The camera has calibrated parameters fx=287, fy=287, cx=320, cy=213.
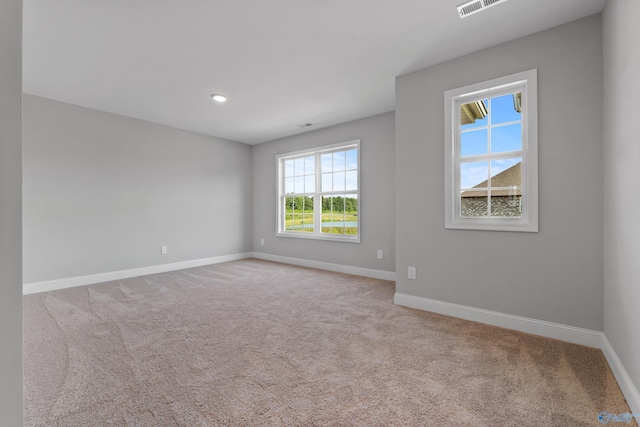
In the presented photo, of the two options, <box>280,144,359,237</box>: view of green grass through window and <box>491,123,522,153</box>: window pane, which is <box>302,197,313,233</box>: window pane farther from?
<box>491,123,522,153</box>: window pane

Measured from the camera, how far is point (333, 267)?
195 inches

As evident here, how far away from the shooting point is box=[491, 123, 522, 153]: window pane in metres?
2.56

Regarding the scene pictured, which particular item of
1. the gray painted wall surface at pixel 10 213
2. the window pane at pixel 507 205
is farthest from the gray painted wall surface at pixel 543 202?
the gray painted wall surface at pixel 10 213

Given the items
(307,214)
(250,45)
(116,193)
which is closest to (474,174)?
(250,45)

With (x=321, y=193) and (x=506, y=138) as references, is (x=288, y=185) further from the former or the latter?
(x=506, y=138)

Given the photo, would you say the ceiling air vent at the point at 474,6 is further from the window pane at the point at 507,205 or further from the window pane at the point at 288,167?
the window pane at the point at 288,167

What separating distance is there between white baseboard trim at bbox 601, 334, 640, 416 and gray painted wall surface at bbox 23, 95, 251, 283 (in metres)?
5.43

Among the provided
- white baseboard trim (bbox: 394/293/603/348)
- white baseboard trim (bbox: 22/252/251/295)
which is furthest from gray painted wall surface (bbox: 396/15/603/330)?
white baseboard trim (bbox: 22/252/251/295)

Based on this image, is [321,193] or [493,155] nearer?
[493,155]

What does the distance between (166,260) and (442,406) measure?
4.70m

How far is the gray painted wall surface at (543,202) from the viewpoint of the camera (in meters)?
2.21

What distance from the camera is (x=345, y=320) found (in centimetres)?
274

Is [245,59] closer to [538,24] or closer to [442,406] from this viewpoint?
[538,24]

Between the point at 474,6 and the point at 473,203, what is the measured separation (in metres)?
1.62
